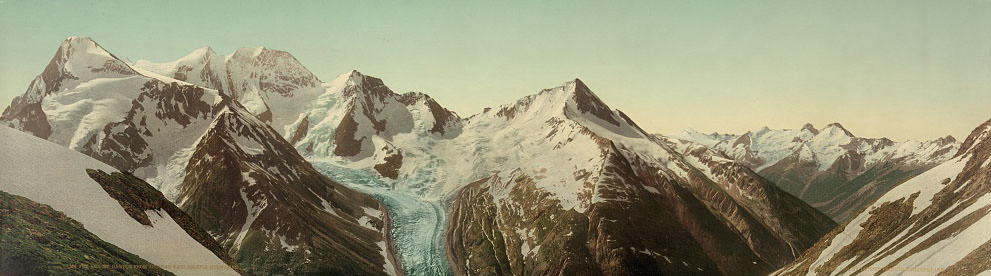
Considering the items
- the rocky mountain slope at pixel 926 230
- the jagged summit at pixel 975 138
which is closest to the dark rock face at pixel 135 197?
the rocky mountain slope at pixel 926 230

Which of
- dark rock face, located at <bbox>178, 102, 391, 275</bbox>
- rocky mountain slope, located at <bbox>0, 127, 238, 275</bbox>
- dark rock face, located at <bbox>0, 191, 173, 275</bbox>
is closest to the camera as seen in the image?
dark rock face, located at <bbox>0, 191, 173, 275</bbox>

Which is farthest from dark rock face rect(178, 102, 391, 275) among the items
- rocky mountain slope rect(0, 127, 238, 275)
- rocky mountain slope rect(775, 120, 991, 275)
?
rocky mountain slope rect(775, 120, 991, 275)

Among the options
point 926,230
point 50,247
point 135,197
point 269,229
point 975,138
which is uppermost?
point 269,229

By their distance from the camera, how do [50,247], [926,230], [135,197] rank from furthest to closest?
[926,230] < [135,197] < [50,247]

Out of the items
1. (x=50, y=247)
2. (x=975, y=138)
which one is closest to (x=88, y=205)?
(x=50, y=247)

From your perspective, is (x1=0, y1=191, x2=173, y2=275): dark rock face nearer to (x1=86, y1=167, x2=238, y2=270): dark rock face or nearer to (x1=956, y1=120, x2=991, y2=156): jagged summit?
(x1=86, y1=167, x2=238, y2=270): dark rock face

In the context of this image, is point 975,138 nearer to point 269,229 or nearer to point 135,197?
point 135,197
